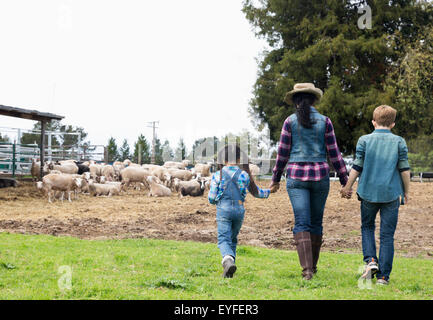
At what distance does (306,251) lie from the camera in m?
5.05

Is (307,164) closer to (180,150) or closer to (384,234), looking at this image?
(384,234)

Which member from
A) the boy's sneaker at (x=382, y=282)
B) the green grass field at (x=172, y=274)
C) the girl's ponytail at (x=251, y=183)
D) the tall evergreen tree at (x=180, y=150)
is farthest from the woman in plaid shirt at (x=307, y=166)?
the tall evergreen tree at (x=180, y=150)

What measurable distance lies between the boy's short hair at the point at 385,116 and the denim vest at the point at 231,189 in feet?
5.25

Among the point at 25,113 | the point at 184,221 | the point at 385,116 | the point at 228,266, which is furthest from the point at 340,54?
the point at 228,266

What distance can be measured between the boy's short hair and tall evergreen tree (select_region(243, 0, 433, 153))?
21.9 m

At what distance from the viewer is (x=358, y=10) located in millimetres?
28703

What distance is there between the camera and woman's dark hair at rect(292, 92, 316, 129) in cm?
520

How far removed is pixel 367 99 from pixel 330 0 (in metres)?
6.36

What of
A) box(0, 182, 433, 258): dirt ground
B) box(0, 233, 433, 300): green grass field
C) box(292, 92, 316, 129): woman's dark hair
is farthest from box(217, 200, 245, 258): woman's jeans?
box(0, 182, 433, 258): dirt ground

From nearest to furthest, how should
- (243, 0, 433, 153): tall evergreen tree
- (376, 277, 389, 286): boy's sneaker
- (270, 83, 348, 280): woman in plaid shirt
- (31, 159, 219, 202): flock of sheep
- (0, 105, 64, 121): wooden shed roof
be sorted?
(376, 277, 389, 286): boy's sneaker → (270, 83, 348, 280): woman in plaid shirt → (31, 159, 219, 202): flock of sheep → (0, 105, 64, 121): wooden shed roof → (243, 0, 433, 153): tall evergreen tree

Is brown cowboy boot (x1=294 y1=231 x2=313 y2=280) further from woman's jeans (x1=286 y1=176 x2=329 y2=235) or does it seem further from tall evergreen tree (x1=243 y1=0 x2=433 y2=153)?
tall evergreen tree (x1=243 y1=0 x2=433 y2=153)
